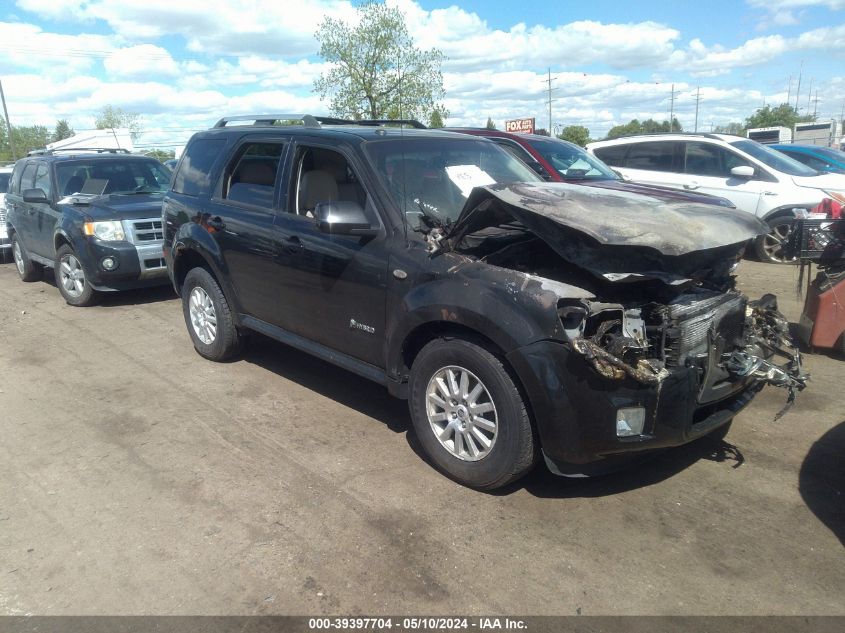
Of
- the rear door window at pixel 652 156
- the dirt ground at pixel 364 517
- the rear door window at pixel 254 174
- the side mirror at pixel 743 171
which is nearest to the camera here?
the dirt ground at pixel 364 517

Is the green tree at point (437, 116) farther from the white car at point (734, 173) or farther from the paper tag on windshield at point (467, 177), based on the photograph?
the paper tag on windshield at point (467, 177)

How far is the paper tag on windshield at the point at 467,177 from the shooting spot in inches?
181

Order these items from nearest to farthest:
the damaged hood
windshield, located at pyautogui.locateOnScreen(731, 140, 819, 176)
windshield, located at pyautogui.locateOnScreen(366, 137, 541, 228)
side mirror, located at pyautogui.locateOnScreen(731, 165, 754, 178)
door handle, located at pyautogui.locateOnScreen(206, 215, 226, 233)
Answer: the damaged hood
windshield, located at pyautogui.locateOnScreen(366, 137, 541, 228)
door handle, located at pyautogui.locateOnScreen(206, 215, 226, 233)
side mirror, located at pyautogui.locateOnScreen(731, 165, 754, 178)
windshield, located at pyautogui.locateOnScreen(731, 140, 819, 176)

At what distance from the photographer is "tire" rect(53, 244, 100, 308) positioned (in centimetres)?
859

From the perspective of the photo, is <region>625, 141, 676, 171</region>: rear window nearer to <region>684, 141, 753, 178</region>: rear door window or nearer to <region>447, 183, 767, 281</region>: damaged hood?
<region>684, 141, 753, 178</region>: rear door window

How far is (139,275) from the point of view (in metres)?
8.47

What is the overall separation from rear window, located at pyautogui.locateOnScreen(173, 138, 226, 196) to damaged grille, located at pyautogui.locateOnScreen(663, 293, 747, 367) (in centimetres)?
408

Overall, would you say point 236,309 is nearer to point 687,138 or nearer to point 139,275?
point 139,275

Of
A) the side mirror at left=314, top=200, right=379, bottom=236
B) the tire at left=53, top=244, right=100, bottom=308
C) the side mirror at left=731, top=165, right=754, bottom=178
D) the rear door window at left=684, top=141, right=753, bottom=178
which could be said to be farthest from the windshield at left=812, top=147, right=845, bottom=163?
the tire at left=53, top=244, right=100, bottom=308

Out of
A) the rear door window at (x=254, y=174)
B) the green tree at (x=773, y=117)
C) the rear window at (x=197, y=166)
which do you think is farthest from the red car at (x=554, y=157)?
the green tree at (x=773, y=117)

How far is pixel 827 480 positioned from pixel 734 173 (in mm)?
7784

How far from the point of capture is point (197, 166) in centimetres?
605

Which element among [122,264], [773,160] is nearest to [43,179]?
[122,264]

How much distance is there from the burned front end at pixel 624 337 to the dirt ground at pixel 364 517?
46 cm
